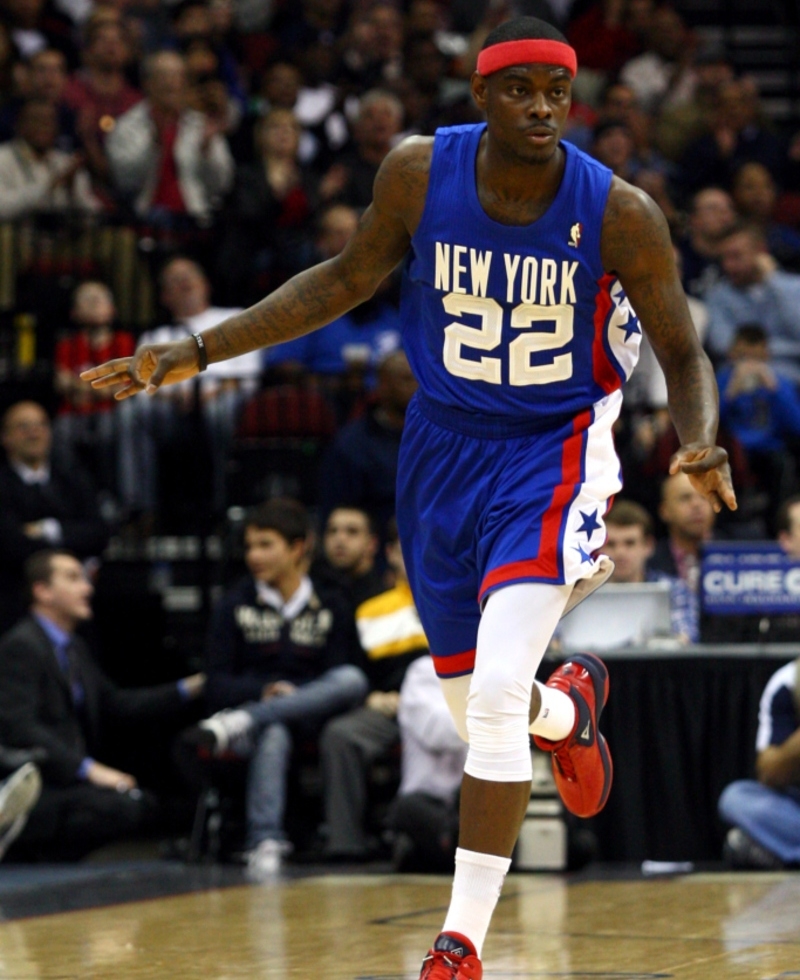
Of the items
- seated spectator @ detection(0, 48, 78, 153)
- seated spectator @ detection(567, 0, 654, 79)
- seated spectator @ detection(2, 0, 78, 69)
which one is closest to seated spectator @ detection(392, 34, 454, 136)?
seated spectator @ detection(567, 0, 654, 79)

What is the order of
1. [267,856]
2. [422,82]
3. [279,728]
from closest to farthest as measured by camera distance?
[267,856]
[279,728]
[422,82]

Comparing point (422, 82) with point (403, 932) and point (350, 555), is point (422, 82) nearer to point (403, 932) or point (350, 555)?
point (350, 555)

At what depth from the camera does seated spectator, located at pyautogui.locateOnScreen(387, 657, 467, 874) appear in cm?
695

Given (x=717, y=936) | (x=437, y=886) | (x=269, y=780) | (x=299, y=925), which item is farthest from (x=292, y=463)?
(x=717, y=936)

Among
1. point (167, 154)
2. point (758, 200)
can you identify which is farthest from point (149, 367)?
point (758, 200)

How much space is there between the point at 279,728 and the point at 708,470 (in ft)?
13.2

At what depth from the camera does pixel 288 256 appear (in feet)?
34.2

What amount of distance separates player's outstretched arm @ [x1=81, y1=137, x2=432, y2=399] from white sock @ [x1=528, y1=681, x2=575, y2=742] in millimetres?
1103

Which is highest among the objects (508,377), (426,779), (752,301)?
(752,301)

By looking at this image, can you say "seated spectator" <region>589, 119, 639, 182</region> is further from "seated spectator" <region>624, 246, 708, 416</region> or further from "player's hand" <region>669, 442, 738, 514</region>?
"player's hand" <region>669, 442, 738, 514</region>

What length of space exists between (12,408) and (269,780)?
97.0 inches

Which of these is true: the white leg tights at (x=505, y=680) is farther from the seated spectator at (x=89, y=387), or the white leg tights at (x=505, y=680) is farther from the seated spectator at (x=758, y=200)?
the seated spectator at (x=758, y=200)

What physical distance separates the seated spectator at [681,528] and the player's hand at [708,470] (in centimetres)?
415

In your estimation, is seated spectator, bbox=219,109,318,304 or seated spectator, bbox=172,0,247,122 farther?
seated spectator, bbox=172,0,247,122
